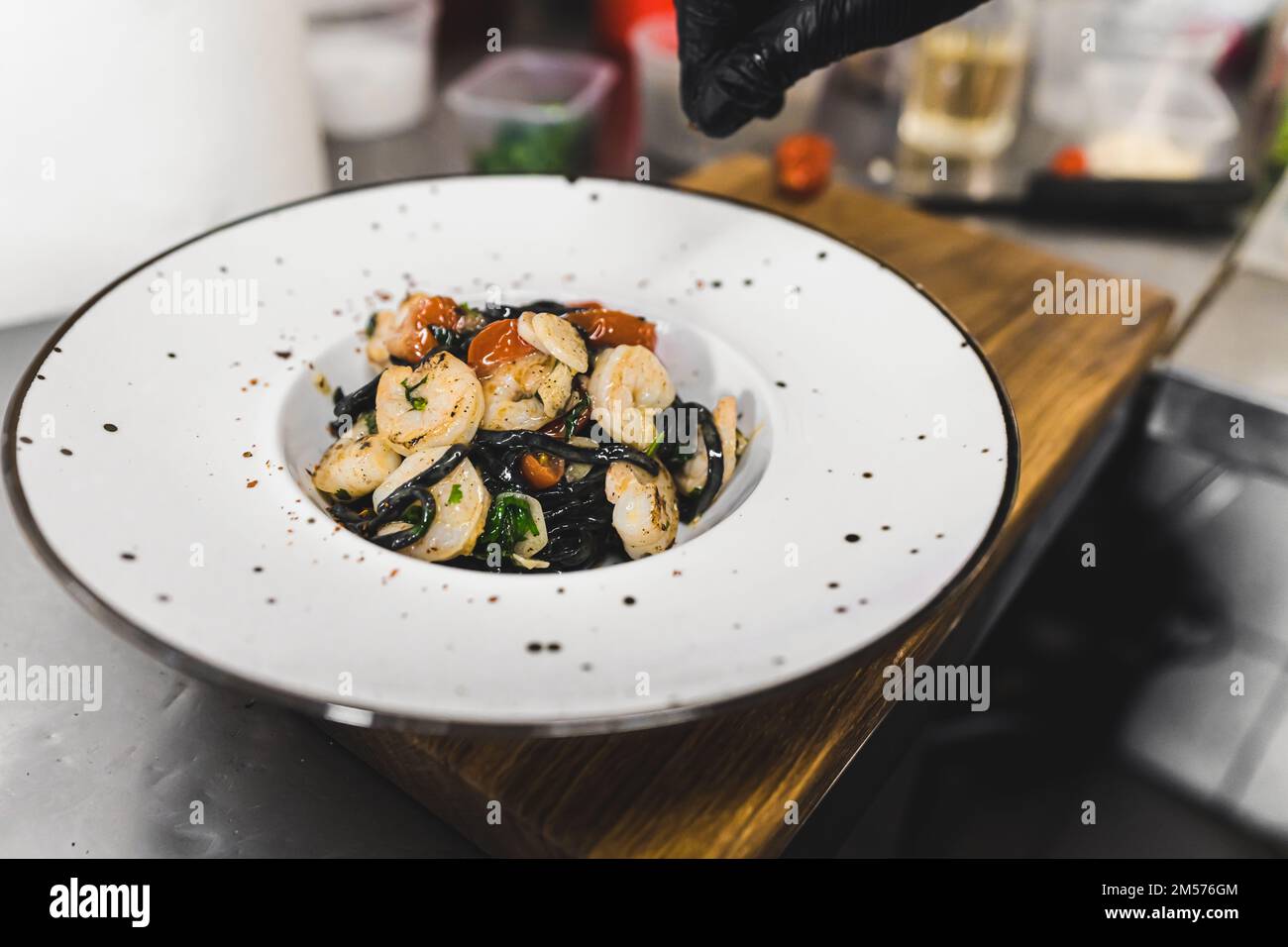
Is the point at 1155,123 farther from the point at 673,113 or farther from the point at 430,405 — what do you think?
the point at 430,405

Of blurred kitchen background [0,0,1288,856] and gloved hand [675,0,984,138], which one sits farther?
blurred kitchen background [0,0,1288,856]

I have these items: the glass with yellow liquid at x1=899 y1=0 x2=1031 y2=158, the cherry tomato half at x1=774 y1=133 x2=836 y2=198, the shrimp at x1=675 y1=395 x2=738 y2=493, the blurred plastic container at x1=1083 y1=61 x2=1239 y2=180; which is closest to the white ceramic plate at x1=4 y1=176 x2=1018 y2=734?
the shrimp at x1=675 y1=395 x2=738 y2=493

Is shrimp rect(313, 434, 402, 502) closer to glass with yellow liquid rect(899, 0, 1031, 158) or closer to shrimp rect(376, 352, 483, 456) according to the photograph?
shrimp rect(376, 352, 483, 456)

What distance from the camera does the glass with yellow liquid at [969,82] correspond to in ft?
7.39

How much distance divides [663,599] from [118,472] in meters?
0.50

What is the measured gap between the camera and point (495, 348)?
1.17 meters

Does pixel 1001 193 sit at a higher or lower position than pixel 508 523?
higher

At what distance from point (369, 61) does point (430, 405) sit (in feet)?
4.74

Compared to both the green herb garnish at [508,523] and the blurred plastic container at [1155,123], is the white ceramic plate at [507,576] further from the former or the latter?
the blurred plastic container at [1155,123]

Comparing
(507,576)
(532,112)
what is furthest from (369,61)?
(507,576)

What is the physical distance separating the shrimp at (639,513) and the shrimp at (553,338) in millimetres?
134

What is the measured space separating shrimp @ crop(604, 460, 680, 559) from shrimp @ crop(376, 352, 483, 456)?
0.56 feet

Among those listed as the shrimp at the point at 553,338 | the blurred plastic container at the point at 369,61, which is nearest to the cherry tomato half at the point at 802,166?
the shrimp at the point at 553,338

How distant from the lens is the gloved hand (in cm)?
111
